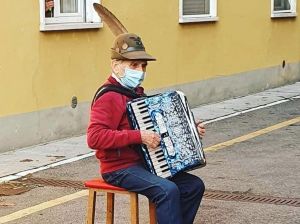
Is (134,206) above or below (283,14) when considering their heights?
below

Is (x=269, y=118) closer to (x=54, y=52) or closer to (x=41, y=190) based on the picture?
(x=54, y=52)

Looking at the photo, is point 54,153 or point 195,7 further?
point 195,7

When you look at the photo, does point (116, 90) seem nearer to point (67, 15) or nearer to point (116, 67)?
point (116, 67)

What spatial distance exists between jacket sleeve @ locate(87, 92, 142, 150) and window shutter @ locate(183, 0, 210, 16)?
327 inches

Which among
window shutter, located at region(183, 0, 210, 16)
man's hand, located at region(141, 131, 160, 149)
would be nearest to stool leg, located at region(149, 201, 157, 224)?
man's hand, located at region(141, 131, 160, 149)

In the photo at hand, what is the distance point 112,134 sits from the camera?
5422 millimetres

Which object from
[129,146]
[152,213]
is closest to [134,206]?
[152,213]

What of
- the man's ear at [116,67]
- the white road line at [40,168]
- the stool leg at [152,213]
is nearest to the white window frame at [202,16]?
the white road line at [40,168]

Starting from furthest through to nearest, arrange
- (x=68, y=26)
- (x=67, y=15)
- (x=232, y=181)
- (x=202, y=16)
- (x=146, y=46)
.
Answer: (x=202, y=16)
(x=146, y=46)
(x=67, y=15)
(x=68, y=26)
(x=232, y=181)

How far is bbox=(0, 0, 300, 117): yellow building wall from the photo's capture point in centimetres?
1001

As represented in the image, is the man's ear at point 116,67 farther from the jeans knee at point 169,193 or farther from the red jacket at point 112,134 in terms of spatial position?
the jeans knee at point 169,193

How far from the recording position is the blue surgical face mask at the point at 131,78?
5.61 metres

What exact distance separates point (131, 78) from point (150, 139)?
50 cm

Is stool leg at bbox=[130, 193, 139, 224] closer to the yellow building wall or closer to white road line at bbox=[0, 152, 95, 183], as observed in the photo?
white road line at bbox=[0, 152, 95, 183]
